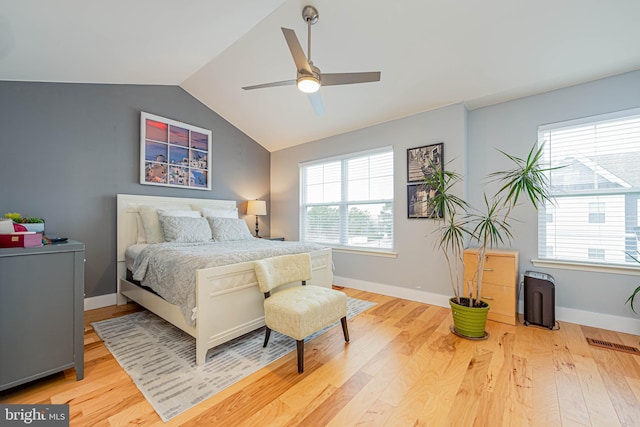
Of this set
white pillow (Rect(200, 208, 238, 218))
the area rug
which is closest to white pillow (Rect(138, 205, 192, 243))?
white pillow (Rect(200, 208, 238, 218))

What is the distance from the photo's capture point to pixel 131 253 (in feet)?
10.2

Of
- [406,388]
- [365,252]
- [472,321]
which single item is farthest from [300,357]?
[365,252]

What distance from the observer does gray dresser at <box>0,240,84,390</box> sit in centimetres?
154

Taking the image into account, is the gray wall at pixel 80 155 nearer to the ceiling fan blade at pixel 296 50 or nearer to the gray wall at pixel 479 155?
the ceiling fan blade at pixel 296 50

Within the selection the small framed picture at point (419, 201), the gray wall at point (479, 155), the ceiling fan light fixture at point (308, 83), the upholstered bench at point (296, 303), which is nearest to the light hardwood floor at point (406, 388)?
the upholstered bench at point (296, 303)

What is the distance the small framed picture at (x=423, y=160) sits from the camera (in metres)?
3.28

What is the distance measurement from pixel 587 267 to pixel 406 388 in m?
2.45

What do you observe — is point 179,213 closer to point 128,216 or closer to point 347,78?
point 128,216

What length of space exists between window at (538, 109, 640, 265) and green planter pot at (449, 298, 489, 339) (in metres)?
1.23

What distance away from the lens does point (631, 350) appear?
2160 millimetres

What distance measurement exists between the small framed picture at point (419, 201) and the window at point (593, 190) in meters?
1.16

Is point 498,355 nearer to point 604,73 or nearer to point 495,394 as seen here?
point 495,394

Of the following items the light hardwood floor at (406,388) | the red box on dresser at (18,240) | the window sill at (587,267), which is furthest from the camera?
the window sill at (587,267)

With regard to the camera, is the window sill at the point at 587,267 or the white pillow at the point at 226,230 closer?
the window sill at the point at 587,267
